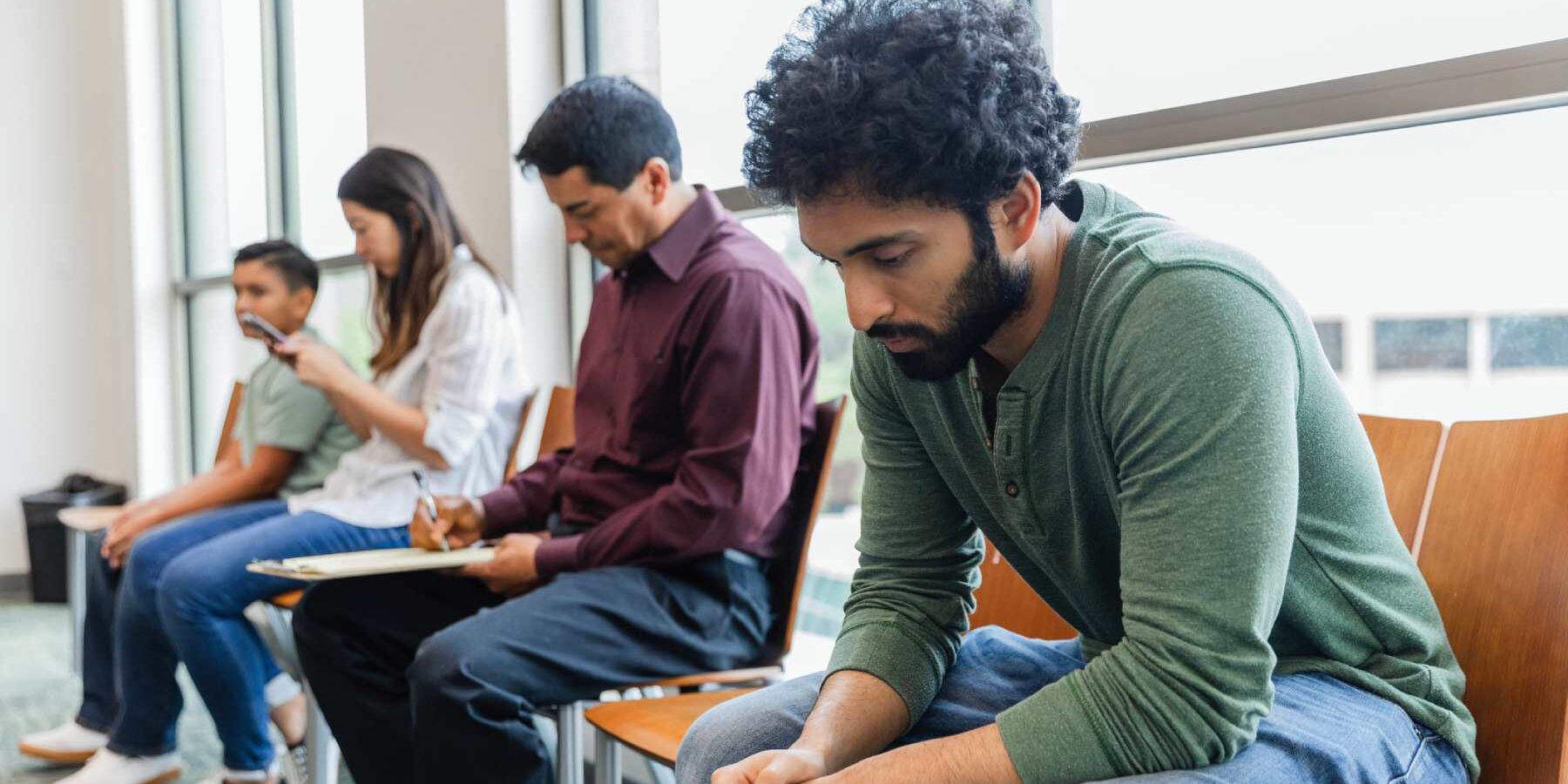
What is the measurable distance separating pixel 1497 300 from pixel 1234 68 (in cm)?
42

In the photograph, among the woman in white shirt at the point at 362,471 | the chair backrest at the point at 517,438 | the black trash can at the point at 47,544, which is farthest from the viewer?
the black trash can at the point at 47,544

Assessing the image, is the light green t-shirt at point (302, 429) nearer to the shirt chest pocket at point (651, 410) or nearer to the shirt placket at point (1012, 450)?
the shirt chest pocket at point (651, 410)

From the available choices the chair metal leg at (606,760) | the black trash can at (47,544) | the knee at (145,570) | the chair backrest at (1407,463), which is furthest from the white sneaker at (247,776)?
the black trash can at (47,544)

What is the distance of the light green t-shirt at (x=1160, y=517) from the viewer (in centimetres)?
92

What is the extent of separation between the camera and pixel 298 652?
211cm

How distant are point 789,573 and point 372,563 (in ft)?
1.87

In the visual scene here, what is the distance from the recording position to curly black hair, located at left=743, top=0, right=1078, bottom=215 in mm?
1019

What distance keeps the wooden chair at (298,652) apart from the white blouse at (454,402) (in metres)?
0.02

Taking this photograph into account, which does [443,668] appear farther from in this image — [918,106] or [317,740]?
[918,106]

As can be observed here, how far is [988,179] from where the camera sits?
1043mm

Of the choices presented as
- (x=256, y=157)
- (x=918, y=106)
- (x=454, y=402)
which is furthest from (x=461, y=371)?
(x=256, y=157)

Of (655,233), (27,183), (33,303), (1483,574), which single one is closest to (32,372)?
(33,303)

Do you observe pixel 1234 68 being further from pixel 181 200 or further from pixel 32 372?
pixel 32 372

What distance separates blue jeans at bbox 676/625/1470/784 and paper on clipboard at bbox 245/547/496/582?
683 mm
